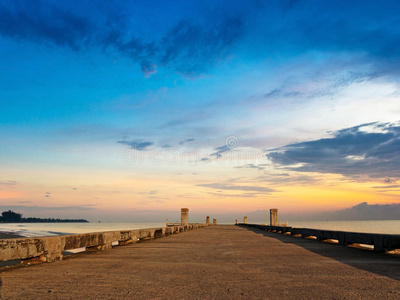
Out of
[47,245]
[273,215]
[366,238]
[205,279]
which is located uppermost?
[273,215]

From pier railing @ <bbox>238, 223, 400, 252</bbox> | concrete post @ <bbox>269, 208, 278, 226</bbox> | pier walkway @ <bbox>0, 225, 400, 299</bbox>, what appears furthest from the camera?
concrete post @ <bbox>269, 208, 278, 226</bbox>

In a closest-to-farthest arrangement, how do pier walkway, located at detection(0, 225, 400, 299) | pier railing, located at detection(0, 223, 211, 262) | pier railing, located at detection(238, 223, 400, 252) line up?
pier walkway, located at detection(0, 225, 400, 299), pier railing, located at detection(0, 223, 211, 262), pier railing, located at detection(238, 223, 400, 252)

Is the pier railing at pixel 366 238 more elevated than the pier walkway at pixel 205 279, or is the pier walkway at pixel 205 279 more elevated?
the pier railing at pixel 366 238

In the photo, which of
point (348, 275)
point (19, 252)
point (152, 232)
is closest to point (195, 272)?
point (348, 275)

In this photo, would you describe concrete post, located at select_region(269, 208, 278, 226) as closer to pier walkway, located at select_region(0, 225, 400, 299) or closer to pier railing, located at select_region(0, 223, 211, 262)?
pier railing, located at select_region(0, 223, 211, 262)

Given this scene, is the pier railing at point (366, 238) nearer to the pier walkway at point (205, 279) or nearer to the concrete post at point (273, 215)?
the pier walkway at point (205, 279)

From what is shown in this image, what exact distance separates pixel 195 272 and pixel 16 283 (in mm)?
3012

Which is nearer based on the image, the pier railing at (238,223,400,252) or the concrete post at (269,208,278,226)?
the pier railing at (238,223,400,252)

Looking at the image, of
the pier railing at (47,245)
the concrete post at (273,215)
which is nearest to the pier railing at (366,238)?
the pier railing at (47,245)

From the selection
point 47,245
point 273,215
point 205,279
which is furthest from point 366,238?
point 273,215

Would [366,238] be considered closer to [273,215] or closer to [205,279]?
[205,279]

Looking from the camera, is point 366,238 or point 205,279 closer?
point 205,279

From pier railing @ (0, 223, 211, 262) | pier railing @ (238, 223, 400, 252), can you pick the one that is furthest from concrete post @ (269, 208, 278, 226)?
pier railing @ (0, 223, 211, 262)

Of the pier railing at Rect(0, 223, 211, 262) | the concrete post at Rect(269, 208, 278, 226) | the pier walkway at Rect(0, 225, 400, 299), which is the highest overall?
the concrete post at Rect(269, 208, 278, 226)
